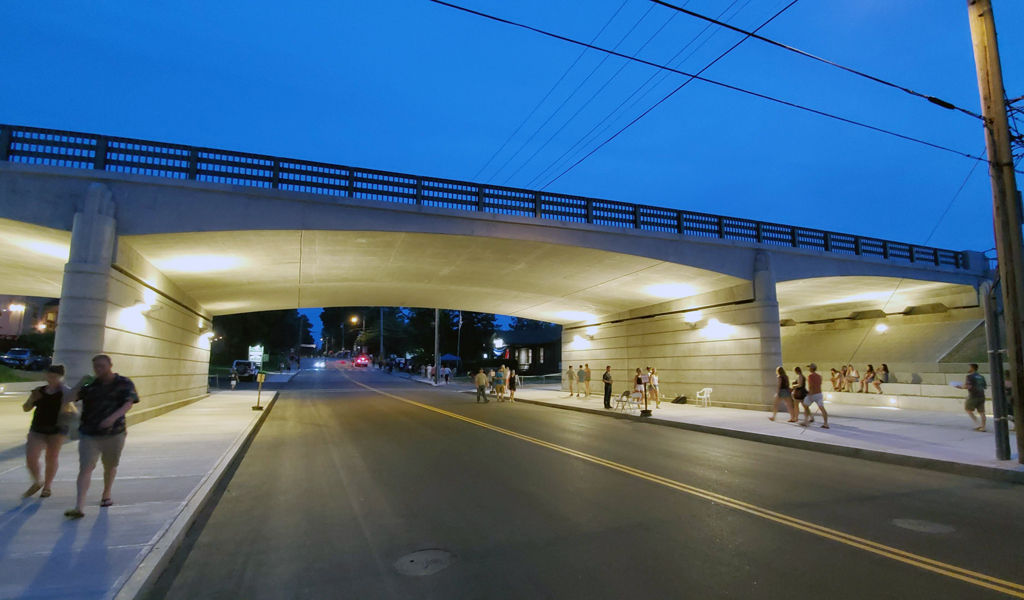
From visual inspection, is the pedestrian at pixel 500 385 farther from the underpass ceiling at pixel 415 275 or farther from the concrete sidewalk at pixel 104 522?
the concrete sidewalk at pixel 104 522

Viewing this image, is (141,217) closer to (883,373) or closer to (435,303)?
(435,303)

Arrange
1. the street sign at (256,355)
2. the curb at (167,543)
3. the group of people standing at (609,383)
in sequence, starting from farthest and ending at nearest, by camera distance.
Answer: the street sign at (256,355)
the group of people standing at (609,383)
the curb at (167,543)

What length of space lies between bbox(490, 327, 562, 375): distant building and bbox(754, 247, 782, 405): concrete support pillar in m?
28.4

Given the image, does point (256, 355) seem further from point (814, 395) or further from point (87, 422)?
point (814, 395)

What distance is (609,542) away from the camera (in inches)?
189

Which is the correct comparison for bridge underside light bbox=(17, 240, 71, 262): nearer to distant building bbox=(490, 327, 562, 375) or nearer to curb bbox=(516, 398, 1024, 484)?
curb bbox=(516, 398, 1024, 484)

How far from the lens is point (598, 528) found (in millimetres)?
5207

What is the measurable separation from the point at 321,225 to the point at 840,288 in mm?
21794

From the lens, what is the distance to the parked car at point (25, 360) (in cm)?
2856

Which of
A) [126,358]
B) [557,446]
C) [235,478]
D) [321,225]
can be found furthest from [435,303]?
[235,478]

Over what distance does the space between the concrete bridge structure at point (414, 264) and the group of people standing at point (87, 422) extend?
5.14 meters

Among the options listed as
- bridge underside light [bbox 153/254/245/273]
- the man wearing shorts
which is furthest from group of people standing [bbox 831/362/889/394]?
bridge underside light [bbox 153/254/245/273]

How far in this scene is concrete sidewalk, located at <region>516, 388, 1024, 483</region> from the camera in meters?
8.58

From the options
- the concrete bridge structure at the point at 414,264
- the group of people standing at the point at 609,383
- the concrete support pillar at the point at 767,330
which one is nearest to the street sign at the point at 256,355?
the concrete bridge structure at the point at 414,264
